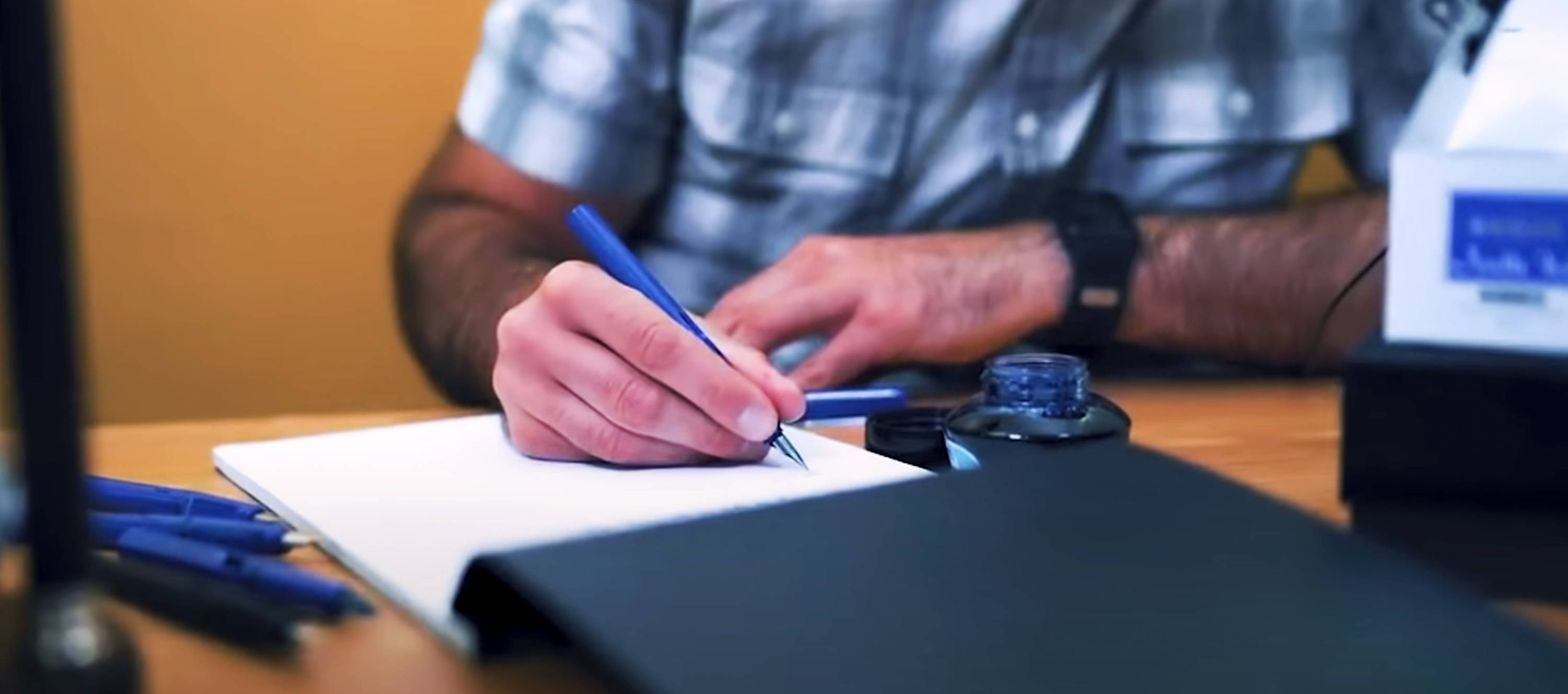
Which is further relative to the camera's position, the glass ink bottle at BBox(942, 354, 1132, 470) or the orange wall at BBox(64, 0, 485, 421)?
the orange wall at BBox(64, 0, 485, 421)

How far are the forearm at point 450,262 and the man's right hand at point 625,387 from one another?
0.31 metres

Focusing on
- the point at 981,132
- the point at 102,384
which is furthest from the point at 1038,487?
the point at 102,384

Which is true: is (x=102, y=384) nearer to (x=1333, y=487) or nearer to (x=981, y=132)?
(x=981, y=132)

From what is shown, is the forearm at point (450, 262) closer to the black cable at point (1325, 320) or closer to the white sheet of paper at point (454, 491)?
the white sheet of paper at point (454, 491)

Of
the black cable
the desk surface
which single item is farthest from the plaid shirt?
A: the desk surface

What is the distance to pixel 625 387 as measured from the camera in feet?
2.06

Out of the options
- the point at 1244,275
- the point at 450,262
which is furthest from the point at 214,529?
the point at 1244,275

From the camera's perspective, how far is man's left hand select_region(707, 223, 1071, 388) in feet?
3.08

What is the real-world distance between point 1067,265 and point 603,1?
35cm

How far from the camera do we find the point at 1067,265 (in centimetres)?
100

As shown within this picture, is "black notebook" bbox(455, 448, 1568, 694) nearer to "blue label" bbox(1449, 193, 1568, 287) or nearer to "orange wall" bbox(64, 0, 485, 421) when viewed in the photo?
"blue label" bbox(1449, 193, 1568, 287)

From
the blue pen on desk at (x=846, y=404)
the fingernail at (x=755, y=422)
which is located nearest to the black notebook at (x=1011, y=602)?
the fingernail at (x=755, y=422)

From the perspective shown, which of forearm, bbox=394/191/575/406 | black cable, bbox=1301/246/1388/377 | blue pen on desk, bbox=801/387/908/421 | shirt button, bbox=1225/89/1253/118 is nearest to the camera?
blue pen on desk, bbox=801/387/908/421

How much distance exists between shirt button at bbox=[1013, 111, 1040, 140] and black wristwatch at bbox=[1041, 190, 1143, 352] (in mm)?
45
